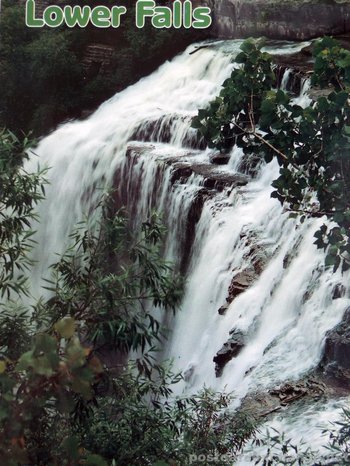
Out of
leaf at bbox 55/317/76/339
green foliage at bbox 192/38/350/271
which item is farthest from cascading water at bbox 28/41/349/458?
leaf at bbox 55/317/76/339

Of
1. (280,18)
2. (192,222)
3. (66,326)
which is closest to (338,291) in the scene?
(192,222)

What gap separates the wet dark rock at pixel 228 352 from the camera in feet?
21.6

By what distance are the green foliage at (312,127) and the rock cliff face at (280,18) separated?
6219mm

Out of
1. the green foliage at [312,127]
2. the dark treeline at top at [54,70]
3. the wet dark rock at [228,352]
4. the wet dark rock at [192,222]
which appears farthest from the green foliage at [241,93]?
the dark treeline at top at [54,70]

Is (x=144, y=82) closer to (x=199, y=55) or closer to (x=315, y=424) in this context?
(x=199, y=55)

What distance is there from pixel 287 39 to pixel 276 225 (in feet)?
13.9

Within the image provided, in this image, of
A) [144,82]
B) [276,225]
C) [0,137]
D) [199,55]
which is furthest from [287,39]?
[0,137]

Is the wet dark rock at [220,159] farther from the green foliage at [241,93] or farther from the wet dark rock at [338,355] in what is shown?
the green foliage at [241,93]

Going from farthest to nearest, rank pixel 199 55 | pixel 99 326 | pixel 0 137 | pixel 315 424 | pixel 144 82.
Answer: pixel 144 82, pixel 199 55, pixel 315 424, pixel 0 137, pixel 99 326

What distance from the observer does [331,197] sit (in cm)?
454

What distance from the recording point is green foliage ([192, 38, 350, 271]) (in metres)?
4.43

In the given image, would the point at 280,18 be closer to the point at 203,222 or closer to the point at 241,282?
the point at 203,222

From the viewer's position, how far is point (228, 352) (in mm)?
6617

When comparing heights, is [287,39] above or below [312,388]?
above
